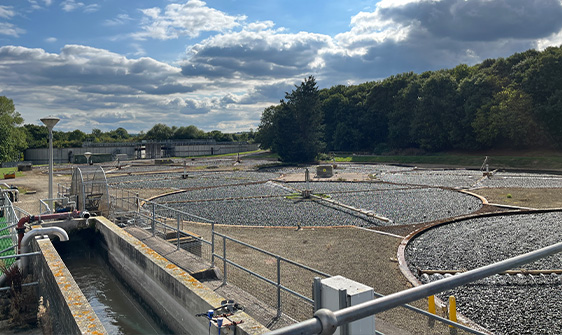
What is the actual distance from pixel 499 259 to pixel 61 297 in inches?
499

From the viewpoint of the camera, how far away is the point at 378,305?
6.55 feet

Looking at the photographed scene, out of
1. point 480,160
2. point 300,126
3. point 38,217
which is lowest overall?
point 38,217

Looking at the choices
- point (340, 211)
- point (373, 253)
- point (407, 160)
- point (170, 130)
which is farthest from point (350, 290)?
point (170, 130)

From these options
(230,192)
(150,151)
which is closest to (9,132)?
(150,151)

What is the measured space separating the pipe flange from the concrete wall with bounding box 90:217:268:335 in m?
5.19

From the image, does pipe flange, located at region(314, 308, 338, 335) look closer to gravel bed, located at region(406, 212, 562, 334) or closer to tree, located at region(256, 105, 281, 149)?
gravel bed, located at region(406, 212, 562, 334)

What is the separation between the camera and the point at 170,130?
544ft

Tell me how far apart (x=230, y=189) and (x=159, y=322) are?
2391cm

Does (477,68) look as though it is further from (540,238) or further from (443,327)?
(443,327)

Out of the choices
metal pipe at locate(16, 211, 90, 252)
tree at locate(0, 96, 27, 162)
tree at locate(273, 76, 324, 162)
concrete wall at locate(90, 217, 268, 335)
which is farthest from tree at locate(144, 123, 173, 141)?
concrete wall at locate(90, 217, 268, 335)

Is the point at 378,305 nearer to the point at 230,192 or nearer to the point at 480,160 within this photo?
the point at 230,192

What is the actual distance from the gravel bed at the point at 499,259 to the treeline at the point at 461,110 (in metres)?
46.9

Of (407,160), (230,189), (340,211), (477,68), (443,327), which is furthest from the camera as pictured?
(477,68)

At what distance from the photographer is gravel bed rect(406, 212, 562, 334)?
8945 millimetres
